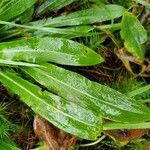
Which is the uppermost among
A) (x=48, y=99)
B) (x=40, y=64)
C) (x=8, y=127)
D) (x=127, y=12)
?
(x=127, y=12)

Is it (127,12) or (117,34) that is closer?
(127,12)

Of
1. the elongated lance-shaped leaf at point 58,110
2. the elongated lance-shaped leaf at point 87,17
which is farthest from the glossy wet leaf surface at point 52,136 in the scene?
the elongated lance-shaped leaf at point 87,17

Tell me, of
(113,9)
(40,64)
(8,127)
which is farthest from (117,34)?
(8,127)

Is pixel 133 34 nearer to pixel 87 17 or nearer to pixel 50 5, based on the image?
pixel 87 17

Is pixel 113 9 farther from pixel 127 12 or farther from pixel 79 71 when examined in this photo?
pixel 79 71

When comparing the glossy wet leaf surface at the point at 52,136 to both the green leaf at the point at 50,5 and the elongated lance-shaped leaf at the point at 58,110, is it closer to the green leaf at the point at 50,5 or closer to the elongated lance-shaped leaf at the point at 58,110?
the elongated lance-shaped leaf at the point at 58,110

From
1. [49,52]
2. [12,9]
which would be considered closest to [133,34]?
[49,52]

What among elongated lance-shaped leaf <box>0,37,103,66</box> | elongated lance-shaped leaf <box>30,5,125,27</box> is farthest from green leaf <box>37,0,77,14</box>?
elongated lance-shaped leaf <box>0,37,103,66</box>
